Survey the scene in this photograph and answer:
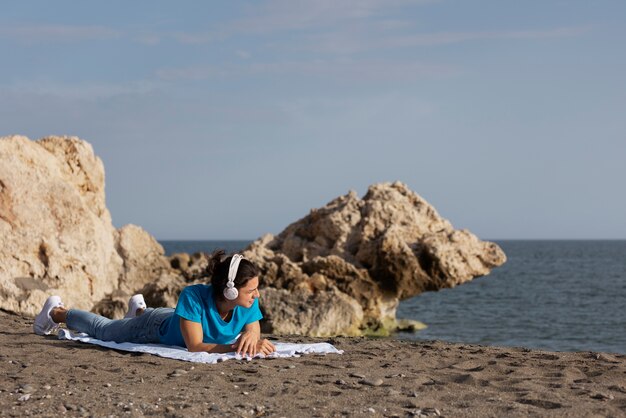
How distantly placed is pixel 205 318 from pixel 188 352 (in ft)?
1.19

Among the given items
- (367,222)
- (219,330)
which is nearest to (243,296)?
(219,330)

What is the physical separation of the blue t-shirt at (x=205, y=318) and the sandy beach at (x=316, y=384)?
1.44 feet

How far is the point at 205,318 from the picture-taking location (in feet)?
25.6

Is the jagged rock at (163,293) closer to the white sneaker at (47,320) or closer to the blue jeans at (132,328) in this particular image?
the white sneaker at (47,320)

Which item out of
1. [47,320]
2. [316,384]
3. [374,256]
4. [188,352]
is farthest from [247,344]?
[374,256]

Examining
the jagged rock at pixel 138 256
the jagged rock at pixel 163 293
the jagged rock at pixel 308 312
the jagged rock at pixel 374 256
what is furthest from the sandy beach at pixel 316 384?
the jagged rock at pixel 138 256

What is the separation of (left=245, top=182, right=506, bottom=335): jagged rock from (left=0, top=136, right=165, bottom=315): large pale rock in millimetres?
3320

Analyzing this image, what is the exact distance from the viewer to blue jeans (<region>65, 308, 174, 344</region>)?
329 inches

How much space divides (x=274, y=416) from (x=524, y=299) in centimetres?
3769

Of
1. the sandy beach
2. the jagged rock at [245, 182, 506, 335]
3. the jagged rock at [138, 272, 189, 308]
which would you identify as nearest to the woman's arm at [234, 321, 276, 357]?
the sandy beach

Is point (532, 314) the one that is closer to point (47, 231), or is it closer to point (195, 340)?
point (47, 231)

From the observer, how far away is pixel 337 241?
17.4 metres

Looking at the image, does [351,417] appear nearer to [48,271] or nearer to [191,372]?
[191,372]

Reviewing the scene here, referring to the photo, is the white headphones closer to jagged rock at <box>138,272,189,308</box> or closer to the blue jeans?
the blue jeans
